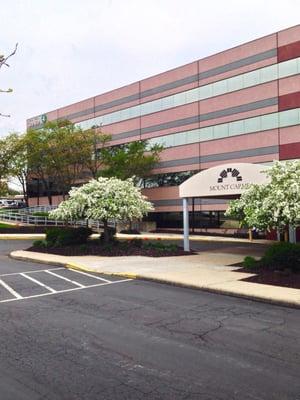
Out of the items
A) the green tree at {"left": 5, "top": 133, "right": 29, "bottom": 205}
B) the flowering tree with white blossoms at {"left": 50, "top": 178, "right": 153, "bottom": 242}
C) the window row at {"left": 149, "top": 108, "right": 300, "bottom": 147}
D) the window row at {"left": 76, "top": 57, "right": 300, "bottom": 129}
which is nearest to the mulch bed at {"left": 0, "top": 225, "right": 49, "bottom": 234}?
the green tree at {"left": 5, "top": 133, "right": 29, "bottom": 205}

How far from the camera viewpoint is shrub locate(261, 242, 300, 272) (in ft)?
48.0

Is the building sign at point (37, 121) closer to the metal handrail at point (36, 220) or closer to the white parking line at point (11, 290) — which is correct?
the metal handrail at point (36, 220)

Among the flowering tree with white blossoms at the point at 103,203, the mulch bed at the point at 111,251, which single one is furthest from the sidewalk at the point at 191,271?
the flowering tree with white blossoms at the point at 103,203

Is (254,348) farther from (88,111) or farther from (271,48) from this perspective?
(88,111)

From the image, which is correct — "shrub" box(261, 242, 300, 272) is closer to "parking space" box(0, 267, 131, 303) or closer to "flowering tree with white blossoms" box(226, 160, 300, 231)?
"flowering tree with white blossoms" box(226, 160, 300, 231)

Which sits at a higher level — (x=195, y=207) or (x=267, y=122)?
(x=267, y=122)

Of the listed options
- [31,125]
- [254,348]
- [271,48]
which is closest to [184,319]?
[254,348]

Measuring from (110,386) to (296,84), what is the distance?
34057 millimetres

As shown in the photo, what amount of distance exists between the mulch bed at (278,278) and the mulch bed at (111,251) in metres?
7.28

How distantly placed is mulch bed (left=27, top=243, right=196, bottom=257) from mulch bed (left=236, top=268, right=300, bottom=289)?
23.9 feet

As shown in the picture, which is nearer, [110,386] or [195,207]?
[110,386]

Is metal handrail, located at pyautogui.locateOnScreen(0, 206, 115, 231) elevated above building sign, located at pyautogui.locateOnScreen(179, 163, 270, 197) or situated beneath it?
situated beneath

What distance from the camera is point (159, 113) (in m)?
46.5

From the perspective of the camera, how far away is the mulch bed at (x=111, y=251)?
21.4 m
